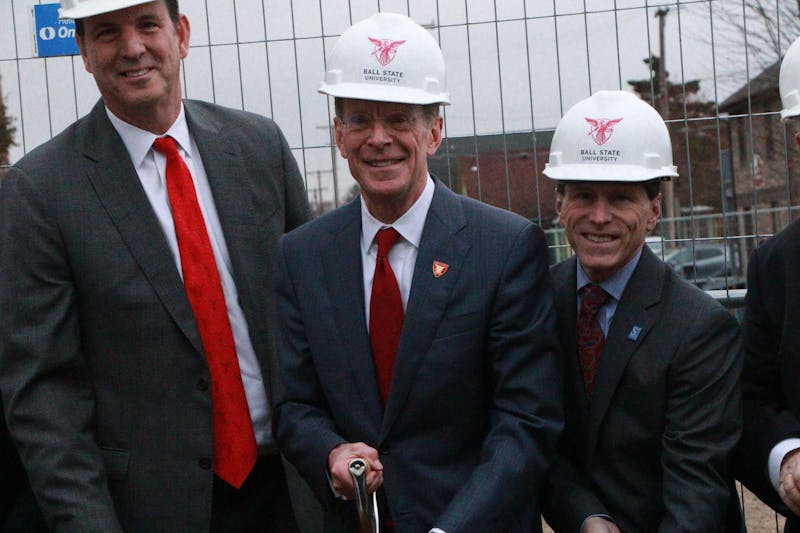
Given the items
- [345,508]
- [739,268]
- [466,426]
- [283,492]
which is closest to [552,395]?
[466,426]

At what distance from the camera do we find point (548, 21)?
5941mm

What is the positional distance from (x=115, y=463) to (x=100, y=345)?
341 mm

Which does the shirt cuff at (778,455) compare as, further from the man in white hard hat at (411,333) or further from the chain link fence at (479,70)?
the chain link fence at (479,70)

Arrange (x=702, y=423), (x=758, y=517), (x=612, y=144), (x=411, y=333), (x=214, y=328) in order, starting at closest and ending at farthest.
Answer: (x=411, y=333) → (x=702, y=423) → (x=214, y=328) → (x=612, y=144) → (x=758, y=517)

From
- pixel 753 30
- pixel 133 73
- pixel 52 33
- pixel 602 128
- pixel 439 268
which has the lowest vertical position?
pixel 439 268

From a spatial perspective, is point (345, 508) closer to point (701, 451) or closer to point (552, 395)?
point (552, 395)

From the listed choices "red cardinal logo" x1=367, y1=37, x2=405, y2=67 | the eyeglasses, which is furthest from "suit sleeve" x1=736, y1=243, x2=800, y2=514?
"red cardinal logo" x1=367, y1=37, x2=405, y2=67

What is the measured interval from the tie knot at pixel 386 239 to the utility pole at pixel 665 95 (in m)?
3.45

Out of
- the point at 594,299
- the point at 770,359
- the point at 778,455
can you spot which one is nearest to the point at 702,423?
the point at 778,455

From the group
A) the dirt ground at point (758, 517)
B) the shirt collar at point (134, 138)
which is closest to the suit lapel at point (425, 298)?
the shirt collar at point (134, 138)

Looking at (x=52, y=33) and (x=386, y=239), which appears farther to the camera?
(x=52, y=33)

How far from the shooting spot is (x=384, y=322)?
312 cm

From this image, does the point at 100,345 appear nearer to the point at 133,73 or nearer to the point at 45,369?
the point at 45,369

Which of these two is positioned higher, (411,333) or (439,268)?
(439,268)
